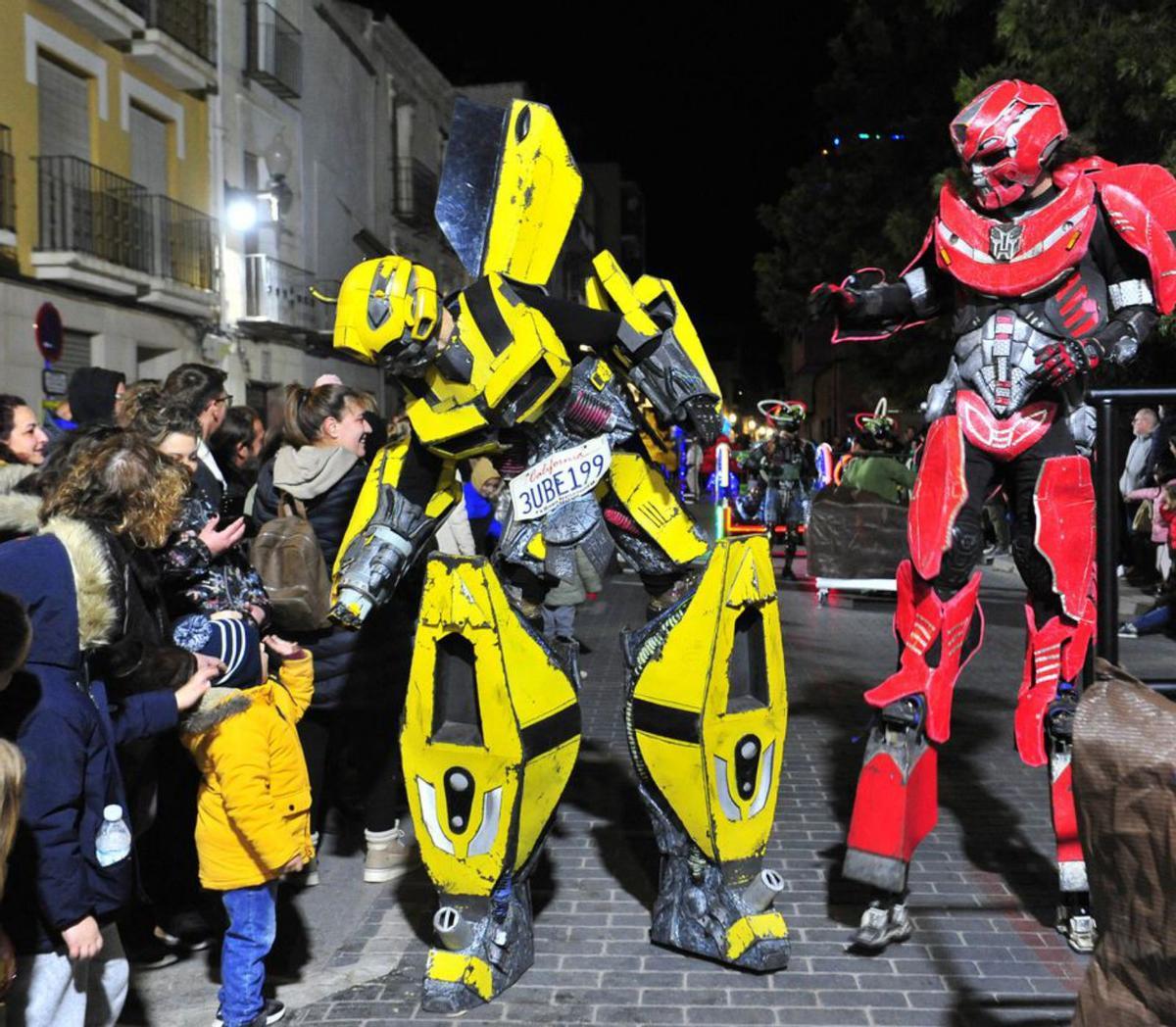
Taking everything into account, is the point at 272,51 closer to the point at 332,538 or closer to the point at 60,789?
the point at 332,538

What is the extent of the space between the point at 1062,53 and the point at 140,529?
33.7 ft

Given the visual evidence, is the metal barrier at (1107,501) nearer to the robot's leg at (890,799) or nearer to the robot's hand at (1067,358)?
the robot's hand at (1067,358)

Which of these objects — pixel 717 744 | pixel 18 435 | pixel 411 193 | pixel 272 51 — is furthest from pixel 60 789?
pixel 411 193

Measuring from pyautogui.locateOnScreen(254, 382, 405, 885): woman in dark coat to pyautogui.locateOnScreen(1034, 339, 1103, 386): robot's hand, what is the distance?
8.06 feet

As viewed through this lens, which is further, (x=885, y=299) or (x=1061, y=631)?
(x=885, y=299)

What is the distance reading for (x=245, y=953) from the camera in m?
3.17

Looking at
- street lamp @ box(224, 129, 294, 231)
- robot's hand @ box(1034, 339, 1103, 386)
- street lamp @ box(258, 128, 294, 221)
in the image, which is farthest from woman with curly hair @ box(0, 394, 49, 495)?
street lamp @ box(258, 128, 294, 221)

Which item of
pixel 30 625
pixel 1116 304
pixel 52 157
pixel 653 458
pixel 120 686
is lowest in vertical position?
pixel 120 686

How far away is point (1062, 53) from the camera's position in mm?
10805

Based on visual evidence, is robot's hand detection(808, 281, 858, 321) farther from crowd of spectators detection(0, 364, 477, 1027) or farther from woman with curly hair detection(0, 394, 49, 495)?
woman with curly hair detection(0, 394, 49, 495)

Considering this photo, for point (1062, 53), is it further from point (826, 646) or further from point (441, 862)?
point (441, 862)

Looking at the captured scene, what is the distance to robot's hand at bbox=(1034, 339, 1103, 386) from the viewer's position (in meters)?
3.41

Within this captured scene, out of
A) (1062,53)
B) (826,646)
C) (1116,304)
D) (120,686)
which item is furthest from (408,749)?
(1062,53)

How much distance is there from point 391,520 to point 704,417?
96 centimetres
